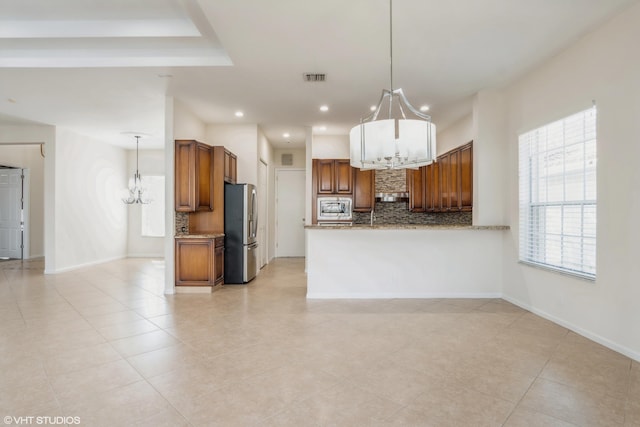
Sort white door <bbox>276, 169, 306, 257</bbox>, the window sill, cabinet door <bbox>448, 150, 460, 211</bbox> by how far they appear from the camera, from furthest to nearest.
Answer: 1. white door <bbox>276, 169, 306, 257</bbox>
2. cabinet door <bbox>448, 150, 460, 211</bbox>
3. the window sill

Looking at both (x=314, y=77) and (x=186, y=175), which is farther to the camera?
(x=186, y=175)

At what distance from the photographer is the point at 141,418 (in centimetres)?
185

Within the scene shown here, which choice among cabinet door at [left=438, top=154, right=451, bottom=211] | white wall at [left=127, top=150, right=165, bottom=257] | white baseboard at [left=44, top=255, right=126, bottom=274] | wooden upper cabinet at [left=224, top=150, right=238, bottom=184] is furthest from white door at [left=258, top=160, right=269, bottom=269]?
white baseboard at [left=44, top=255, right=126, bottom=274]

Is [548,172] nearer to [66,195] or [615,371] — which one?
[615,371]

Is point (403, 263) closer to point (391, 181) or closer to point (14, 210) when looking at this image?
point (391, 181)

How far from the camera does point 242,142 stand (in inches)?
247

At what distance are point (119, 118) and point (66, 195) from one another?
223 cm

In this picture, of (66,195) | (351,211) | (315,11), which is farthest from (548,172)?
(66,195)

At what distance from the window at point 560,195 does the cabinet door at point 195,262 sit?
4381mm

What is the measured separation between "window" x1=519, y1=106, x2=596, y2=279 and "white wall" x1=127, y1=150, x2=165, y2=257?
8376 mm

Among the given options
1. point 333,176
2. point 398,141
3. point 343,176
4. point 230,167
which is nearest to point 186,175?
point 230,167

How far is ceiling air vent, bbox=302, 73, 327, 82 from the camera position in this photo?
4.02 meters

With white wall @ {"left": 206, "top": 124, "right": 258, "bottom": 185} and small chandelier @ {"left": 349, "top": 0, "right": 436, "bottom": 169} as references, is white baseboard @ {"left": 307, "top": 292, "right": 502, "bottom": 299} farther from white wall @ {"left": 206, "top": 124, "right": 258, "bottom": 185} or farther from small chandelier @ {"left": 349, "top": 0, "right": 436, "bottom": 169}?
white wall @ {"left": 206, "top": 124, "right": 258, "bottom": 185}

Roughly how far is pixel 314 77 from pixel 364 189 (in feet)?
9.87
